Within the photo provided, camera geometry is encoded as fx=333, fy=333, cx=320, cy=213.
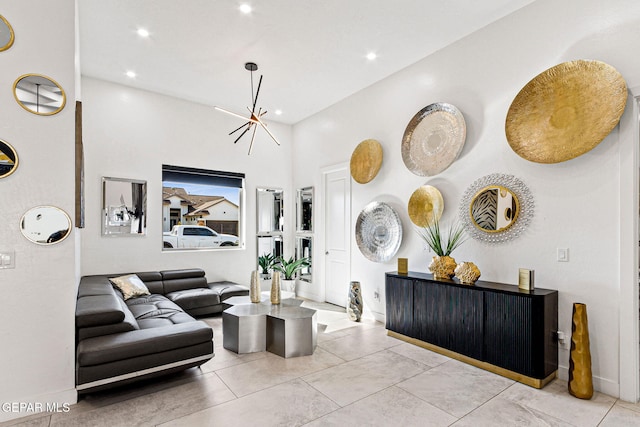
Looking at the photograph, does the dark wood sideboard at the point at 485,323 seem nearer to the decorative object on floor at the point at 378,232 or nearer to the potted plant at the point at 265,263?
the decorative object on floor at the point at 378,232

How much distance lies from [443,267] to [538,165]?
1322 mm

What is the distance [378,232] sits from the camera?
15.4 feet

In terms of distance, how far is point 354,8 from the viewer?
3.23 m

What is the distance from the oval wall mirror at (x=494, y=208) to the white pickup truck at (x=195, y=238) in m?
4.12

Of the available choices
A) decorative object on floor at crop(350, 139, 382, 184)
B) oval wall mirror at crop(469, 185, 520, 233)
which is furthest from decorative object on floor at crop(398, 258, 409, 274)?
decorative object on floor at crop(350, 139, 382, 184)

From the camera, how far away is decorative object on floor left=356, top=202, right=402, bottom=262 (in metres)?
4.46

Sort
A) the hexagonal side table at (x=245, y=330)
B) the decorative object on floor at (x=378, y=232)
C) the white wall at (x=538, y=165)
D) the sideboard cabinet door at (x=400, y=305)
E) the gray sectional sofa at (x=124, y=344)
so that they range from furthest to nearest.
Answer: the decorative object on floor at (x=378, y=232), the sideboard cabinet door at (x=400, y=305), the hexagonal side table at (x=245, y=330), the white wall at (x=538, y=165), the gray sectional sofa at (x=124, y=344)

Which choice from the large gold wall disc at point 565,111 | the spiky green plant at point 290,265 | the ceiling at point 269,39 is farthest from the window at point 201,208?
the large gold wall disc at point 565,111

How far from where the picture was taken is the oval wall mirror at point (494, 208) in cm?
325

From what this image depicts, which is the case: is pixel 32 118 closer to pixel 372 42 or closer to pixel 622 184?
pixel 372 42

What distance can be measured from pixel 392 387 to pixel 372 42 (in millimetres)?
3558

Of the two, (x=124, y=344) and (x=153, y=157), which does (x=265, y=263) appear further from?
(x=124, y=344)

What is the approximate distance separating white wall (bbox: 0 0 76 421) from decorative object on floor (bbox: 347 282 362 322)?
3.23 metres

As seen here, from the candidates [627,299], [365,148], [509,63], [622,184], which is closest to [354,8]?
[509,63]
